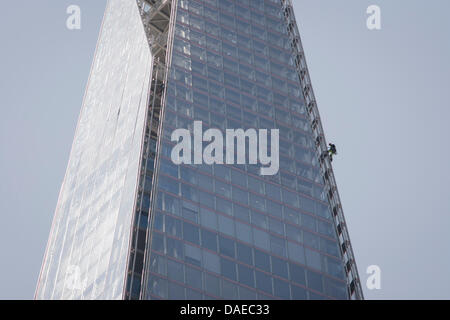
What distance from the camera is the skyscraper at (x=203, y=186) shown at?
8544 cm

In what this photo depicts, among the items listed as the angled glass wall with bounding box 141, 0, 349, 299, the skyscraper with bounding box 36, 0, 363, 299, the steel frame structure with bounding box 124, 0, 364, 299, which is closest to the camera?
the steel frame structure with bounding box 124, 0, 364, 299

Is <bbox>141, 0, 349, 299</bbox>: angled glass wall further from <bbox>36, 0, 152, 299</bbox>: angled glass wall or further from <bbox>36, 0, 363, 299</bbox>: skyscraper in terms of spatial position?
<bbox>36, 0, 152, 299</bbox>: angled glass wall

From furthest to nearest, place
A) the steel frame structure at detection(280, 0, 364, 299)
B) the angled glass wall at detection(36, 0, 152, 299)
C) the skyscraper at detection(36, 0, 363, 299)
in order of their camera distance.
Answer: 1. the steel frame structure at detection(280, 0, 364, 299)
2. the angled glass wall at detection(36, 0, 152, 299)
3. the skyscraper at detection(36, 0, 363, 299)

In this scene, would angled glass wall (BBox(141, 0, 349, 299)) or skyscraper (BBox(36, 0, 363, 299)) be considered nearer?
angled glass wall (BBox(141, 0, 349, 299))

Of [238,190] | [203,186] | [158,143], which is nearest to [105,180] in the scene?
[158,143]

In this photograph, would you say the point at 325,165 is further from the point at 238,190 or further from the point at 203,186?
the point at 203,186

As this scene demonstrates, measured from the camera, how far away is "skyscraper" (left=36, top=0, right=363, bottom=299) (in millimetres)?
85438

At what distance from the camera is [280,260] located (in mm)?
90688

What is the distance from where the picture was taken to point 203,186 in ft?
309

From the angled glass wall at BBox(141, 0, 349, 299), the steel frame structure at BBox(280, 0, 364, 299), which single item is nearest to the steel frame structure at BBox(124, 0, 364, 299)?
the steel frame structure at BBox(280, 0, 364, 299)

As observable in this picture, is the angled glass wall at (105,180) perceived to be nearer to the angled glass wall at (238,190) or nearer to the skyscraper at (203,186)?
the skyscraper at (203,186)
